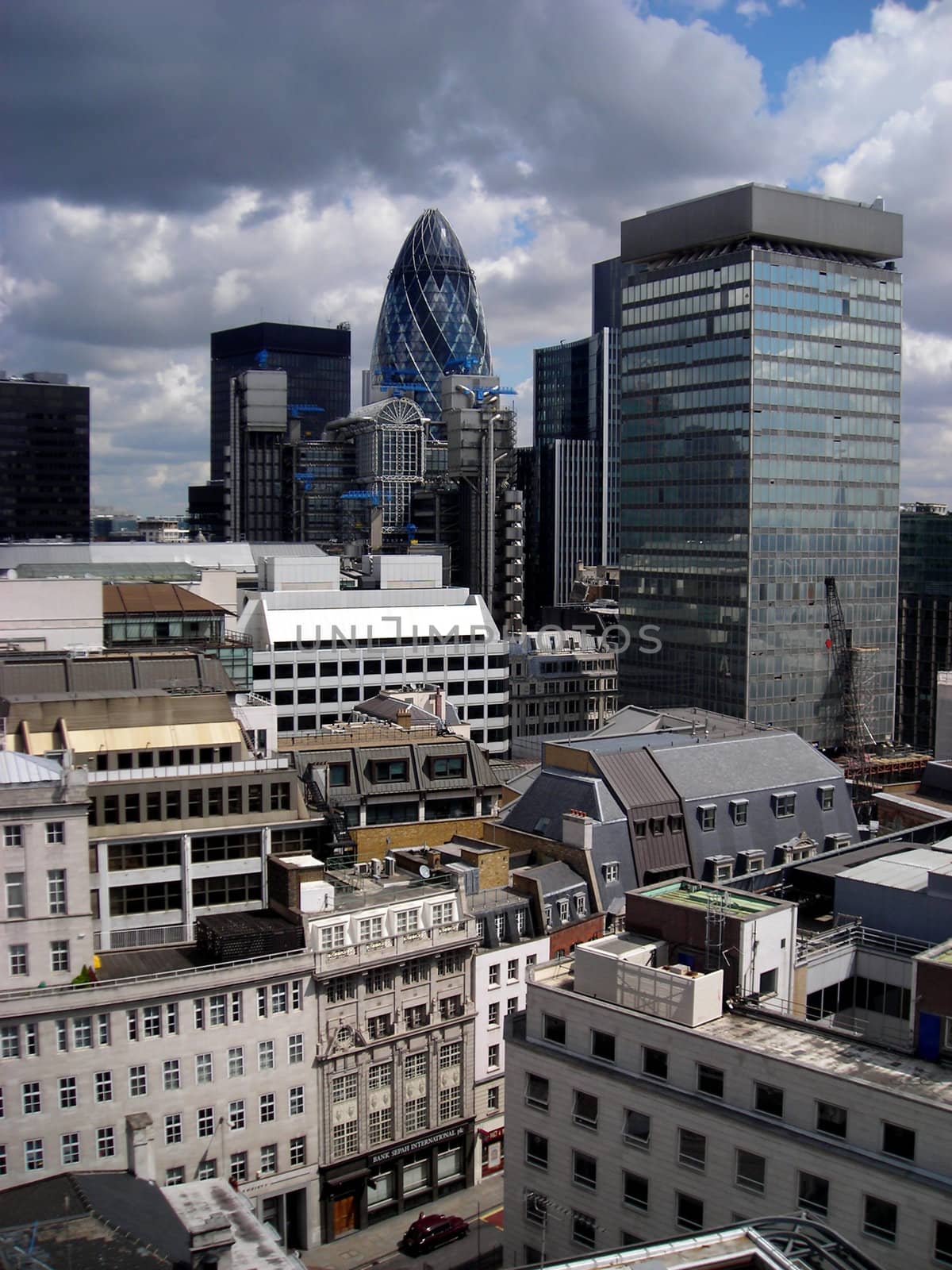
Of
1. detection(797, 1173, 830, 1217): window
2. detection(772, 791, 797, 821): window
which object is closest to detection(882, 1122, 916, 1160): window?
detection(797, 1173, 830, 1217): window

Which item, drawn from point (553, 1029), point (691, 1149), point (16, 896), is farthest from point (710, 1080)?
point (16, 896)

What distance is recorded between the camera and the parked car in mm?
64750

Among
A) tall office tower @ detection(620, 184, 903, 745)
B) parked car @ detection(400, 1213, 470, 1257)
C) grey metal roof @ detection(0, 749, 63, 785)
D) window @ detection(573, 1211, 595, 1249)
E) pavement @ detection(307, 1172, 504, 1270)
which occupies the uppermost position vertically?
tall office tower @ detection(620, 184, 903, 745)

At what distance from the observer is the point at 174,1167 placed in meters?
62.0

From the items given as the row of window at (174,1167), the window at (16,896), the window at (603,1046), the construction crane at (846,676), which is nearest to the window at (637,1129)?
the window at (603,1046)

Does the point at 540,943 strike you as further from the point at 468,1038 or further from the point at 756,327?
the point at 756,327

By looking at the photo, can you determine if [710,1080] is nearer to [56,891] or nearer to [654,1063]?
[654,1063]

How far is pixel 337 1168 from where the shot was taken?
220ft

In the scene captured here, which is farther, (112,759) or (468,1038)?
(112,759)

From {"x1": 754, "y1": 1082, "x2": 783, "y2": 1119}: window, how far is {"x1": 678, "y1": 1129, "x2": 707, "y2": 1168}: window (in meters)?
2.40

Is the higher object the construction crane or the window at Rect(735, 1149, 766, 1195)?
the construction crane

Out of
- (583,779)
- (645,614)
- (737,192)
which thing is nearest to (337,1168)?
(583,779)

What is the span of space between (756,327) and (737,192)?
16.2m

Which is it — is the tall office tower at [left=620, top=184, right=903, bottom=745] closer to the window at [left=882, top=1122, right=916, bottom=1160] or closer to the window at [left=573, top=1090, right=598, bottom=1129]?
the window at [left=573, top=1090, right=598, bottom=1129]
